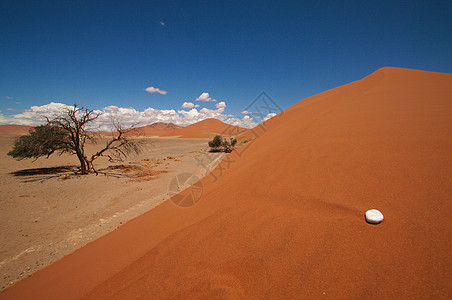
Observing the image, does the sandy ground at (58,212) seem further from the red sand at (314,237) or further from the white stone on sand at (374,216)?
the white stone on sand at (374,216)

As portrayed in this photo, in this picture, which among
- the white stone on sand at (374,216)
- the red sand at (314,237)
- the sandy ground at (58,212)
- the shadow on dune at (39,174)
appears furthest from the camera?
the shadow on dune at (39,174)

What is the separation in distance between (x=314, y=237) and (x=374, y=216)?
68 centimetres

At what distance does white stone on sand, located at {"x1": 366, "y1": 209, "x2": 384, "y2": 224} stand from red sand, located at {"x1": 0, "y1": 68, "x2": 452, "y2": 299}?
80 millimetres

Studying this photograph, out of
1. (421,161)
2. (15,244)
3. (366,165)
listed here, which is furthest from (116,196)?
(421,161)

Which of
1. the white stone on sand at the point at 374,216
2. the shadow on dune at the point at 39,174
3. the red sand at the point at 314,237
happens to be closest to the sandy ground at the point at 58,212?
the shadow on dune at the point at 39,174

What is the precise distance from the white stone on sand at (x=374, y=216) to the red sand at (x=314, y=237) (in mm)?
80

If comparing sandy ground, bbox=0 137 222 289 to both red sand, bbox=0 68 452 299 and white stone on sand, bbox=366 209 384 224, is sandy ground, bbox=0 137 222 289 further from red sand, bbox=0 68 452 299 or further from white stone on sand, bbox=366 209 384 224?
white stone on sand, bbox=366 209 384 224

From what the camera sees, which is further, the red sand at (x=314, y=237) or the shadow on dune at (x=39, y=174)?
the shadow on dune at (x=39, y=174)

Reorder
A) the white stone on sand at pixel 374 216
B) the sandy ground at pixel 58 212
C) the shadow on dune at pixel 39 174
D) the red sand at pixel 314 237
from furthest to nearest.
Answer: the shadow on dune at pixel 39 174 → the sandy ground at pixel 58 212 → the white stone on sand at pixel 374 216 → the red sand at pixel 314 237

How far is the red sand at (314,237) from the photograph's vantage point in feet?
5.10

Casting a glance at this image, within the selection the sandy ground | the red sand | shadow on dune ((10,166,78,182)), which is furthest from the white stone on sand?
shadow on dune ((10,166,78,182))

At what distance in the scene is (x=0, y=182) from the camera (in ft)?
30.2

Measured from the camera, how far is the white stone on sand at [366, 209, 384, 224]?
6.17 feet

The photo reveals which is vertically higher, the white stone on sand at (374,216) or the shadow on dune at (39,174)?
the white stone on sand at (374,216)
